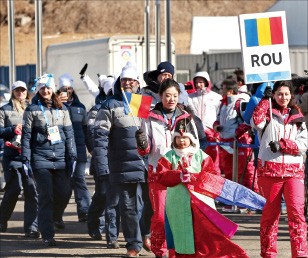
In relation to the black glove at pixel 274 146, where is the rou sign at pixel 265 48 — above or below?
above

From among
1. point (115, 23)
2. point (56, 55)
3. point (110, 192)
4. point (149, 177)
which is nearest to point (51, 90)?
point (110, 192)

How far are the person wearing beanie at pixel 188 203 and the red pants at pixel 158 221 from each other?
→ 69 centimetres

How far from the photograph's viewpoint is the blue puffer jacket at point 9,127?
15312 millimetres

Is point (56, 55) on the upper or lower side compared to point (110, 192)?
upper

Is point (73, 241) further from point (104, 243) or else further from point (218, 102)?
point (218, 102)

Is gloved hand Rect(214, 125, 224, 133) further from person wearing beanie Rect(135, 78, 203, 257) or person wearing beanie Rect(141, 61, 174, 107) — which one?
person wearing beanie Rect(135, 78, 203, 257)

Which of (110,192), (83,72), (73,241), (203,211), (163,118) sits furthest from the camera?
(83,72)

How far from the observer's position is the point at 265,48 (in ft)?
38.2

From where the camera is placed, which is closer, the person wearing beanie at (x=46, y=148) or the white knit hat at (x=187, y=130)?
the white knit hat at (x=187, y=130)

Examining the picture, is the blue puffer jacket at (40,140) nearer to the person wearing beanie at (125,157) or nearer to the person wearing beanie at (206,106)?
the person wearing beanie at (125,157)

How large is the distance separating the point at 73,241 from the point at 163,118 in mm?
3388

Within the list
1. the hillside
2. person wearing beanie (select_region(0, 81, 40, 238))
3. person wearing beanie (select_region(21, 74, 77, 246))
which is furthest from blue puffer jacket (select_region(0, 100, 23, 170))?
the hillside

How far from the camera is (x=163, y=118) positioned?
36.2 ft

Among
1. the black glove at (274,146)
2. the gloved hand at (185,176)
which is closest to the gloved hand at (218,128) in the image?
the black glove at (274,146)
